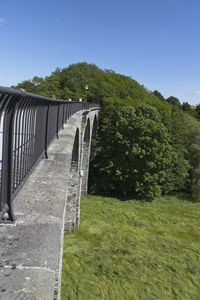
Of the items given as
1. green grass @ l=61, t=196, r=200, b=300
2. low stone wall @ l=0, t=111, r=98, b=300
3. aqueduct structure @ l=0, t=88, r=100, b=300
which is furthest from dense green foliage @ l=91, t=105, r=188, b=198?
low stone wall @ l=0, t=111, r=98, b=300

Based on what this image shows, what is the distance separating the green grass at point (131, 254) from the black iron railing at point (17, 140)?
9427mm

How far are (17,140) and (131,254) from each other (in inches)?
643

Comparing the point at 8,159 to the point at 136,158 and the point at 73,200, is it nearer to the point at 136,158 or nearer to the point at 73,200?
the point at 73,200

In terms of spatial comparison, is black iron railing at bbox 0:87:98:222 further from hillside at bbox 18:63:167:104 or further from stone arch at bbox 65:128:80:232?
hillside at bbox 18:63:167:104

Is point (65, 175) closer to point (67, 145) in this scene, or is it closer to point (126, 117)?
point (67, 145)

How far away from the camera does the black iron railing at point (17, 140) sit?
10.2ft

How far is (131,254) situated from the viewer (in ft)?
63.6

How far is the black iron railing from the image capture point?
10.2ft

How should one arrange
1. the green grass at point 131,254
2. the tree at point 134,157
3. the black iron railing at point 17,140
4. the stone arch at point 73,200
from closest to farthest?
1. the black iron railing at point 17,140
2. the green grass at point 131,254
3. the stone arch at point 73,200
4. the tree at point 134,157

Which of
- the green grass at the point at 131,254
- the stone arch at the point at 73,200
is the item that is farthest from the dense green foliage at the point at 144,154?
the stone arch at the point at 73,200

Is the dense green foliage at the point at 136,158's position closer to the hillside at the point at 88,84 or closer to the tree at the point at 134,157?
the tree at the point at 134,157

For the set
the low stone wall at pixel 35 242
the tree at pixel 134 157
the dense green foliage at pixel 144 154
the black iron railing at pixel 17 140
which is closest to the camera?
the low stone wall at pixel 35 242

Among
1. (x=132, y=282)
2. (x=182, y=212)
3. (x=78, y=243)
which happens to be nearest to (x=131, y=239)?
(x=78, y=243)

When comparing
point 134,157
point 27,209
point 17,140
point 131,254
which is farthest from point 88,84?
point 27,209
